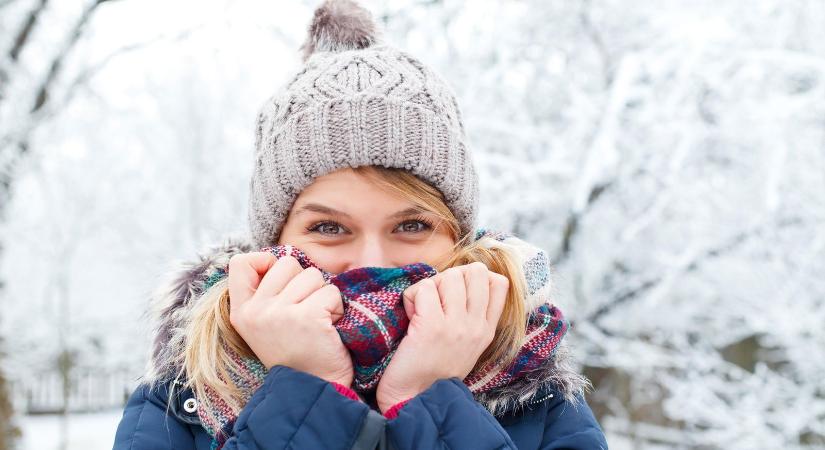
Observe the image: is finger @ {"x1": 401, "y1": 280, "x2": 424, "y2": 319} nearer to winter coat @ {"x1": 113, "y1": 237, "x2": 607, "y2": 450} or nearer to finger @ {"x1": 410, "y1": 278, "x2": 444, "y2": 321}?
finger @ {"x1": 410, "y1": 278, "x2": 444, "y2": 321}

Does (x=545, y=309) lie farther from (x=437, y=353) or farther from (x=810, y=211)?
(x=810, y=211)

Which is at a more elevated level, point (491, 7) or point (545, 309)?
point (491, 7)

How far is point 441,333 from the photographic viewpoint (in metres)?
1.40

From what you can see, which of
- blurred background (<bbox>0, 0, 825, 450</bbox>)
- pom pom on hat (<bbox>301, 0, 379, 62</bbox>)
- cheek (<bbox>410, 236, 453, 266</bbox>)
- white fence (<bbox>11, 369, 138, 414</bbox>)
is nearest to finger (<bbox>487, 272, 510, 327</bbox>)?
cheek (<bbox>410, 236, 453, 266</bbox>)

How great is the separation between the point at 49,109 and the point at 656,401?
830cm

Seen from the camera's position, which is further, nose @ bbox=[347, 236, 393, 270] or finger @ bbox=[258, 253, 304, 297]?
nose @ bbox=[347, 236, 393, 270]

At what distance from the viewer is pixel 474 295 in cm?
145

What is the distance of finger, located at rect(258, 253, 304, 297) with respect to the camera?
4.62ft

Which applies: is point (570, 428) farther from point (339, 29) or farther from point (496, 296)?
point (339, 29)

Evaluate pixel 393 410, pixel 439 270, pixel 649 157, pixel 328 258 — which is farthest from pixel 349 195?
pixel 649 157

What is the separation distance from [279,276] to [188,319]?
40 cm

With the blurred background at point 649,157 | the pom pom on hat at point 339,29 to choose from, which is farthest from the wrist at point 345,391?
the blurred background at point 649,157

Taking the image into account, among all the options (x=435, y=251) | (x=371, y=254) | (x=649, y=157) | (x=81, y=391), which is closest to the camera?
(x=371, y=254)

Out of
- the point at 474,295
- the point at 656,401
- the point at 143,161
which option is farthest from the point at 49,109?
the point at 656,401
